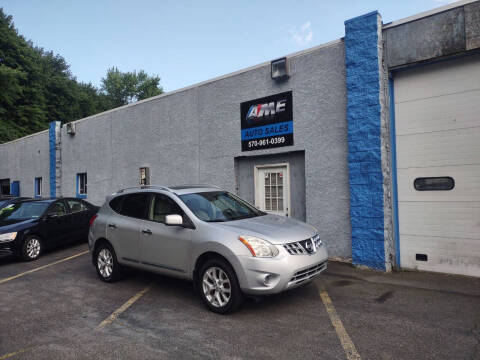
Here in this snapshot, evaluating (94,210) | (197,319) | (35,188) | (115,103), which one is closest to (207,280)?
(197,319)

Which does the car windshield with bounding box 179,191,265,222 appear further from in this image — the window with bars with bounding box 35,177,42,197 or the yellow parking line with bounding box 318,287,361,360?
the window with bars with bounding box 35,177,42,197

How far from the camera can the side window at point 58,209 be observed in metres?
9.63

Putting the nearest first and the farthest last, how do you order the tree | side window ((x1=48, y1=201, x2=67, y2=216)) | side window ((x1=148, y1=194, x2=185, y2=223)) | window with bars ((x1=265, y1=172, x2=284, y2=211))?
side window ((x1=148, y1=194, x2=185, y2=223))
window with bars ((x1=265, y1=172, x2=284, y2=211))
side window ((x1=48, y1=201, x2=67, y2=216))
the tree

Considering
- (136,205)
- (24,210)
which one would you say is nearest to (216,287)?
(136,205)

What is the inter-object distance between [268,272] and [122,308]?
7.50ft

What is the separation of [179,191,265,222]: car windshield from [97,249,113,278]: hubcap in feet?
6.74

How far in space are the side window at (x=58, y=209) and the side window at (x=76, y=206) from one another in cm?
24

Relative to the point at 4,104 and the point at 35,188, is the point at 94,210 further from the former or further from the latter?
the point at 4,104

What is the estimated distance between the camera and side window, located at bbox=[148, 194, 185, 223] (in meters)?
5.46

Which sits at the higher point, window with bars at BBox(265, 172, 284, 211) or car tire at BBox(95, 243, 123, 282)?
window with bars at BBox(265, 172, 284, 211)

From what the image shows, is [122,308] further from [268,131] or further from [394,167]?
[394,167]

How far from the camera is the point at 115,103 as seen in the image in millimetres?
53438

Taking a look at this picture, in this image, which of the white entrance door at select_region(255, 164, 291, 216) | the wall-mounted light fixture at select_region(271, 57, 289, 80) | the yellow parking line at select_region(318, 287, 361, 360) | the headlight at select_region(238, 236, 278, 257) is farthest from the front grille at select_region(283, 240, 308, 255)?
the wall-mounted light fixture at select_region(271, 57, 289, 80)

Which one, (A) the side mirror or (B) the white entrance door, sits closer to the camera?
(A) the side mirror
